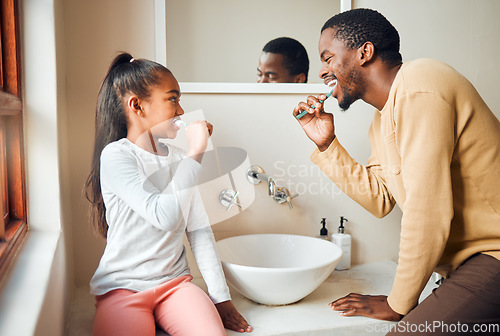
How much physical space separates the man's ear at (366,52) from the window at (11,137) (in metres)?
0.97

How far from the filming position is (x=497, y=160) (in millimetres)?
1185

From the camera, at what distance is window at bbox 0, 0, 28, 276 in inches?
43.3

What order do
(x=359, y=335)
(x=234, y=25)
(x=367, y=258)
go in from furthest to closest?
(x=367, y=258), (x=234, y=25), (x=359, y=335)

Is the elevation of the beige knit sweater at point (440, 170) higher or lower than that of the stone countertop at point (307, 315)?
higher

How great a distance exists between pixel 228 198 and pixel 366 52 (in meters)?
0.71

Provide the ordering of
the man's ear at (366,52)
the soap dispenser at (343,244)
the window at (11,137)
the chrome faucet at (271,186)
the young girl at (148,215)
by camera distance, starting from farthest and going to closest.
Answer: the soap dispenser at (343,244)
the chrome faucet at (271,186)
the man's ear at (366,52)
the young girl at (148,215)
the window at (11,137)

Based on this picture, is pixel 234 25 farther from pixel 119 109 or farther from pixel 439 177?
pixel 439 177

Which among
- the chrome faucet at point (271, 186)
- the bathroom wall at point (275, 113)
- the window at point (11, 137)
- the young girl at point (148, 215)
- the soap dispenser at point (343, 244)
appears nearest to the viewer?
the window at point (11, 137)

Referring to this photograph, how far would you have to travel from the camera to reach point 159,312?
126 cm

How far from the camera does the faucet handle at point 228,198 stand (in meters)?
1.68

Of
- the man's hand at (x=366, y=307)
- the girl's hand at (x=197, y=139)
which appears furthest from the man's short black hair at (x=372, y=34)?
the man's hand at (x=366, y=307)

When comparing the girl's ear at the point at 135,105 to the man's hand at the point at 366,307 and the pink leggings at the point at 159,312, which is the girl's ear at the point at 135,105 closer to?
the pink leggings at the point at 159,312

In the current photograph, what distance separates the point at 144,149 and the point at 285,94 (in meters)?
0.65

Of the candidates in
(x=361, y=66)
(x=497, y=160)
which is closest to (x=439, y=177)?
(x=497, y=160)
